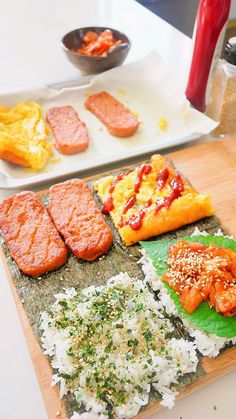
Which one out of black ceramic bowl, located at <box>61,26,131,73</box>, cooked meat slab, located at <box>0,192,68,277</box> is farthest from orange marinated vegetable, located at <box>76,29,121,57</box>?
cooked meat slab, located at <box>0,192,68,277</box>

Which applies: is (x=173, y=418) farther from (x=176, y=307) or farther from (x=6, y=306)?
(x=6, y=306)

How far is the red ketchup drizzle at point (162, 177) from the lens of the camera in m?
1.94

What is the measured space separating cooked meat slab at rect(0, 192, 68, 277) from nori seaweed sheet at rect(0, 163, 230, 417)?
4 centimetres

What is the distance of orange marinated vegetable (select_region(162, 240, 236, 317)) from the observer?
4.72 feet

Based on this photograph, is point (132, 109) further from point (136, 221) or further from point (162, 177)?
point (136, 221)

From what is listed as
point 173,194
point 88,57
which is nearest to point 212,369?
point 173,194

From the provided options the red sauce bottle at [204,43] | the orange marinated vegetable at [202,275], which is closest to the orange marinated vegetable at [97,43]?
the red sauce bottle at [204,43]

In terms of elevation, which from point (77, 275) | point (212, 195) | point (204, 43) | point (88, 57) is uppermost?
point (204, 43)

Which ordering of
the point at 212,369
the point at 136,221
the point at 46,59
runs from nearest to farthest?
the point at 212,369, the point at 136,221, the point at 46,59

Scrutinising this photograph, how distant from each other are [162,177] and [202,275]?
25.0 inches

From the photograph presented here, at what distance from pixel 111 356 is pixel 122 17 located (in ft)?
11.0

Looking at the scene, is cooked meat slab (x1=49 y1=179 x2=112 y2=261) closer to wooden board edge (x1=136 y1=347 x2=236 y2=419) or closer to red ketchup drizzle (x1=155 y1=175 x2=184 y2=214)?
A: red ketchup drizzle (x1=155 y1=175 x2=184 y2=214)

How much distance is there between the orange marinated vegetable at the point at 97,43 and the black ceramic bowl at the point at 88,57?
32 millimetres

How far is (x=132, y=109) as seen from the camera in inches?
101
